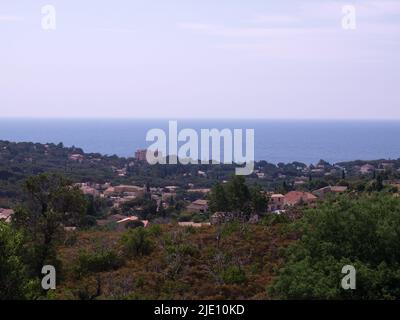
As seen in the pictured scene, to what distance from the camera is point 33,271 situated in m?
12.1

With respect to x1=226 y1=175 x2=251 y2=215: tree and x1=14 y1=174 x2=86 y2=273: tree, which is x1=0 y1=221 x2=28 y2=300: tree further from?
x1=226 y1=175 x2=251 y2=215: tree

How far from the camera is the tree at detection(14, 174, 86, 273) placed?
39.7 ft

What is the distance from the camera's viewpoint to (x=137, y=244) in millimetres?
15336

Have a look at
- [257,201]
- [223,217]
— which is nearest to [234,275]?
[223,217]

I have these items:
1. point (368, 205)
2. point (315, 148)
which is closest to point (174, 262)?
point (368, 205)

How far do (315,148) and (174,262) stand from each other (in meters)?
127

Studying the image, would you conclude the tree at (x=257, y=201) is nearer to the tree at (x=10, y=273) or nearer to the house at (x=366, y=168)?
the tree at (x=10, y=273)

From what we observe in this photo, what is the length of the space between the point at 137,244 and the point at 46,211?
366cm

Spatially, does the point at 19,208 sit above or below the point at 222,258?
above

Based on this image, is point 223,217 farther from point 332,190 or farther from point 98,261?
point 332,190

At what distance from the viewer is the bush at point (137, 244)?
50.2 feet

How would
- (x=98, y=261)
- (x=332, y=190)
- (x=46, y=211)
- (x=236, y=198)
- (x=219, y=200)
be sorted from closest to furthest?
(x=46, y=211), (x=98, y=261), (x=236, y=198), (x=219, y=200), (x=332, y=190)

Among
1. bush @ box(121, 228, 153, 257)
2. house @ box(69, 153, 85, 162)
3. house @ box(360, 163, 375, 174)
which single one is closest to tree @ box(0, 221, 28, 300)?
bush @ box(121, 228, 153, 257)
